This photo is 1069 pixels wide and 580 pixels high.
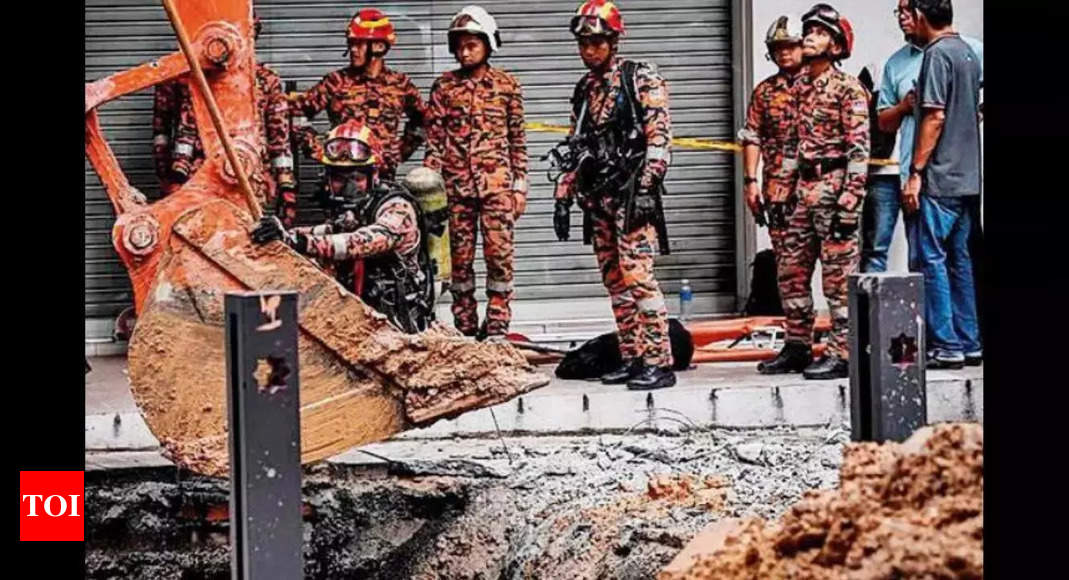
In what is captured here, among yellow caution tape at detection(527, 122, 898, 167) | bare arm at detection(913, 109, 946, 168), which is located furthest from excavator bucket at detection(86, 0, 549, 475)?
yellow caution tape at detection(527, 122, 898, 167)

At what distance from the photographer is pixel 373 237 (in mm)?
5492

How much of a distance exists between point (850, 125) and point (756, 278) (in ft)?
4.62

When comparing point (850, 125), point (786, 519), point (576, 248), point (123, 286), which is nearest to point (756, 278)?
point (576, 248)

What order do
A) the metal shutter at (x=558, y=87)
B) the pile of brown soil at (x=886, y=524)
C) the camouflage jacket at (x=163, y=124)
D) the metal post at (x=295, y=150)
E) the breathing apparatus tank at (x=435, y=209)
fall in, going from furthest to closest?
1. the metal shutter at (x=558, y=87)
2. the metal post at (x=295, y=150)
3. the camouflage jacket at (x=163, y=124)
4. the breathing apparatus tank at (x=435, y=209)
5. the pile of brown soil at (x=886, y=524)

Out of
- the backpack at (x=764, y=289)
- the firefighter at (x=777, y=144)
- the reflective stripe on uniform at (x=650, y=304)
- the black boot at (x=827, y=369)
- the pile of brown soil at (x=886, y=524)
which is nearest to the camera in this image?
the pile of brown soil at (x=886, y=524)

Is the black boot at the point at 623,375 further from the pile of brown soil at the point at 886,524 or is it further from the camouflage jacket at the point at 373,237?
the pile of brown soil at the point at 886,524

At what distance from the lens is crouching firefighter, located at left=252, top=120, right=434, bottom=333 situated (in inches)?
216

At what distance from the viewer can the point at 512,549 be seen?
4844 mm

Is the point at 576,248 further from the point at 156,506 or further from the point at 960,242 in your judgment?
the point at 156,506

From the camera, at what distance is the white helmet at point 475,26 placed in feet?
23.2

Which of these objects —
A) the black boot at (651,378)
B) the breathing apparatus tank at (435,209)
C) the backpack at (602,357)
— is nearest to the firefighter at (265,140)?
the breathing apparatus tank at (435,209)

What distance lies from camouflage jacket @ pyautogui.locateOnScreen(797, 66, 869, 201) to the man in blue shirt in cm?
14

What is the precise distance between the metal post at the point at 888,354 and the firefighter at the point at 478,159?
4502mm
